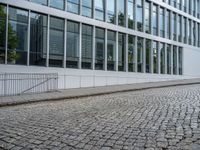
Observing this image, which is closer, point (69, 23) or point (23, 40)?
point (23, 40)

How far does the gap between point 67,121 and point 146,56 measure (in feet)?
87.2

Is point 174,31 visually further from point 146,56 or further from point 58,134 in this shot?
point 58,134

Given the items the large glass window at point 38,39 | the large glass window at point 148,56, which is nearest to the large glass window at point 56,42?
the large glass window at point 38,39

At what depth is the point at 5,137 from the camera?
733cm

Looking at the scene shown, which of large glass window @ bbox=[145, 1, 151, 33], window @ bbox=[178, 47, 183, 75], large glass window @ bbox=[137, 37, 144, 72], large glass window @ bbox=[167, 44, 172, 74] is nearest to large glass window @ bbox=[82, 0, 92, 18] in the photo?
large glass window @ bbox=[137, 37, 144, 72]

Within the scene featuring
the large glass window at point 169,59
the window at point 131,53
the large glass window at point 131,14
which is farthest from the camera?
the large glass window at point 169,59

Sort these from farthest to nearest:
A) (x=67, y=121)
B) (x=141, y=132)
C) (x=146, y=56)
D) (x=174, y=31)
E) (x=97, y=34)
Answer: (x=174, y=31) < (x=146, y=56) < (x=97, y=34) < (x=67, y=121) < (x=141, y=132)

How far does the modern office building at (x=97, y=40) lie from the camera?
865 inches

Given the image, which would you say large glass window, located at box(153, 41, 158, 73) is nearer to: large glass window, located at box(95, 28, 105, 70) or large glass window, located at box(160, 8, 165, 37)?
large glass window, located at box(160, 8, 165, 37)

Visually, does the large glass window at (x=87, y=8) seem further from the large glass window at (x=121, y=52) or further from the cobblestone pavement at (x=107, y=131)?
the cobblestone pavement at (x=107, y=131)

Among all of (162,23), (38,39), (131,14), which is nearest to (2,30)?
(38,39)

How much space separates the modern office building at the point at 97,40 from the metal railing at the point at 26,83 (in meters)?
0.43

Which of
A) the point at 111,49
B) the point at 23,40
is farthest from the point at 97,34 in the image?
the point at 23,40

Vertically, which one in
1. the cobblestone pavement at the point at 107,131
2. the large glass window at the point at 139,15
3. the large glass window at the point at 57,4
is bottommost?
the cobblestone pavement at the point at 107,131
